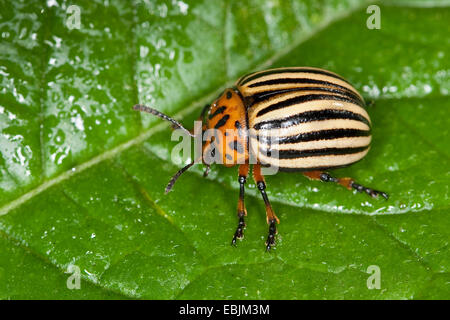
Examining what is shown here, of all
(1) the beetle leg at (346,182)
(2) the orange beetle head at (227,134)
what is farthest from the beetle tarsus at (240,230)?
(1) the beetle leg at (346,182)

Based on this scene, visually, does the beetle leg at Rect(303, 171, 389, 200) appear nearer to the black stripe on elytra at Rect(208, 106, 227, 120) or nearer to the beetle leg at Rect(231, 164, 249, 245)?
the beetle leg at Rect(231, 164, 249, 245)

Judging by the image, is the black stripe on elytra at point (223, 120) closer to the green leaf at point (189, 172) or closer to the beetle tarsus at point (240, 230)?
the green leaf at point (189, 172)

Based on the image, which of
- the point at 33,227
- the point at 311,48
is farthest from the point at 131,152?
the point at 311,48

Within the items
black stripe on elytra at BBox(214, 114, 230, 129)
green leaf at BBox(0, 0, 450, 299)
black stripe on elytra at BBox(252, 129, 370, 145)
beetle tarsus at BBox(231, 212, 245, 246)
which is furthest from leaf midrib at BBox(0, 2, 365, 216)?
beetle tarsus at BBox(231, 212, 245, 246)

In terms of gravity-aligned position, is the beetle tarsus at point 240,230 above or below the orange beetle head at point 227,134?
below

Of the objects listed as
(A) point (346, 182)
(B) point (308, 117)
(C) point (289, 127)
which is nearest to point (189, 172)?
(C) point (289, 127)

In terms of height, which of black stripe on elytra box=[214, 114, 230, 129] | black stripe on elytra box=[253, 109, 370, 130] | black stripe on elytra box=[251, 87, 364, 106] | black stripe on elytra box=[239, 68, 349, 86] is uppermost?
black stripe on elytra box=[239, 68, 349, 86]
